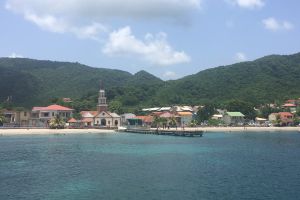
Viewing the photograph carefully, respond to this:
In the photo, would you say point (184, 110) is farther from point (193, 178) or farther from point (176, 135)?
point (193, 178)

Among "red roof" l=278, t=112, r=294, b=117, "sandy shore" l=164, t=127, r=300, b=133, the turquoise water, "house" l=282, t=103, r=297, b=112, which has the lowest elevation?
the turquoise water

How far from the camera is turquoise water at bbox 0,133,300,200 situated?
100 feet

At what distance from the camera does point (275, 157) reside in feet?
173

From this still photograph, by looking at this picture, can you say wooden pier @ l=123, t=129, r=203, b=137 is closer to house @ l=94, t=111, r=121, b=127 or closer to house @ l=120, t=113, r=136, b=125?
house @ l=94, t=111, r=121, b=127

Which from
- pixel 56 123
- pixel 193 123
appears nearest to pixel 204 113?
pixel 193 123

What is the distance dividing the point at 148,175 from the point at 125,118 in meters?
101

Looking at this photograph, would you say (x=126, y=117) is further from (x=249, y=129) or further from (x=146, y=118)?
(x=249, y=129)

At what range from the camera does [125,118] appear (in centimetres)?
13900

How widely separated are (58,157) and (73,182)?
60.7ft

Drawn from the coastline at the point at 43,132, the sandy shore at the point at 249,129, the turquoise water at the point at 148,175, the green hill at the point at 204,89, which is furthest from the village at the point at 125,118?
the turquoise water at the point at 148,175

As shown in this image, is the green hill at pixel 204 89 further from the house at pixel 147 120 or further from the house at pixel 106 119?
the house at pixel 106 119

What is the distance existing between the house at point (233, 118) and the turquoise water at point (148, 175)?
273 ft

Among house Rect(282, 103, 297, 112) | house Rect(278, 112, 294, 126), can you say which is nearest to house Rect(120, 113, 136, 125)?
house Rect(278, 112, 294, 126)

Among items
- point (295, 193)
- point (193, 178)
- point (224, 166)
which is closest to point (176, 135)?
point (224, 166)
